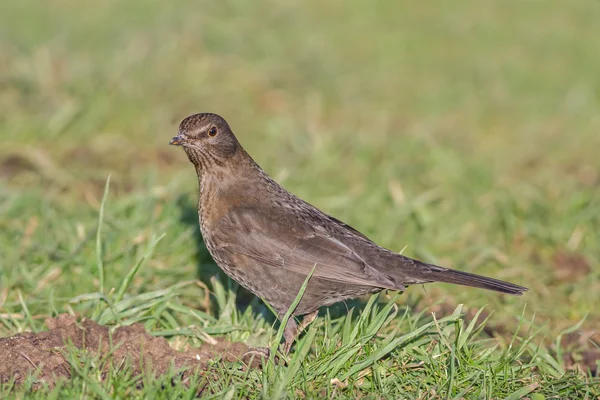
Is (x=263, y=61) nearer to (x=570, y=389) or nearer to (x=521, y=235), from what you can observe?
(x=521, y=235)

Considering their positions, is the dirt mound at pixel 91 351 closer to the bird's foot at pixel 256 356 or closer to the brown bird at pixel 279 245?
the bird's foot at pixel 256 356

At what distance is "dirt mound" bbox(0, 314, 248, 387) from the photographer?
4.61 m

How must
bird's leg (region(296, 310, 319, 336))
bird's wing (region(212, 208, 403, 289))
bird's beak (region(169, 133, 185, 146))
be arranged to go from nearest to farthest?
bird's wing (region(212, 208, 403, 289)), bird's leg (region(296, 310, 319, 336)), bird's beak (region(169, 133, 185, 146))

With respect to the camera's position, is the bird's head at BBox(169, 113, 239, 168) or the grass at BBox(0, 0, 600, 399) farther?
the bird's head at BBox(169, 113, 239, 168)

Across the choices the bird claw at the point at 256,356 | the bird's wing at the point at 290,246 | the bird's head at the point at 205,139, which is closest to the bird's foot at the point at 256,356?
the bird claw at the point at 256,356

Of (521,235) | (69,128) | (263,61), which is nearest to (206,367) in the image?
(521,235)

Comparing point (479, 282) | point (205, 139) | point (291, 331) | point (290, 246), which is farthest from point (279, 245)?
point (479, 282)

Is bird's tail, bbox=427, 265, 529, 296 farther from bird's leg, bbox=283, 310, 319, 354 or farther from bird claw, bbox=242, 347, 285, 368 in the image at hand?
bird claw, bbox=242, 347, 285, 368

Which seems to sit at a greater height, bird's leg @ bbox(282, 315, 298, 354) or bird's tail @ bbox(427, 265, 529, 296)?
bird's tail @ bbox(427, 265, 529, 296)

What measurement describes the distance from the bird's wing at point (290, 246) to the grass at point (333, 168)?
300mm

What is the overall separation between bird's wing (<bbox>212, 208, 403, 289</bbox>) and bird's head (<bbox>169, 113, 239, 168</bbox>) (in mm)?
423

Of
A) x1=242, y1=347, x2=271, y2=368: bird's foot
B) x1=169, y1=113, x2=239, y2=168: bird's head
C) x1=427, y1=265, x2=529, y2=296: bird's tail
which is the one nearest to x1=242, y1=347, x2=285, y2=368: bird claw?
x1=242, y1=347, x2=271, y2=368: bird's foot

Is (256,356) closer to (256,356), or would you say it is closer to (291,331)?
(256,356)

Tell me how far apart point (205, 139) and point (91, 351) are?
1.66 m
